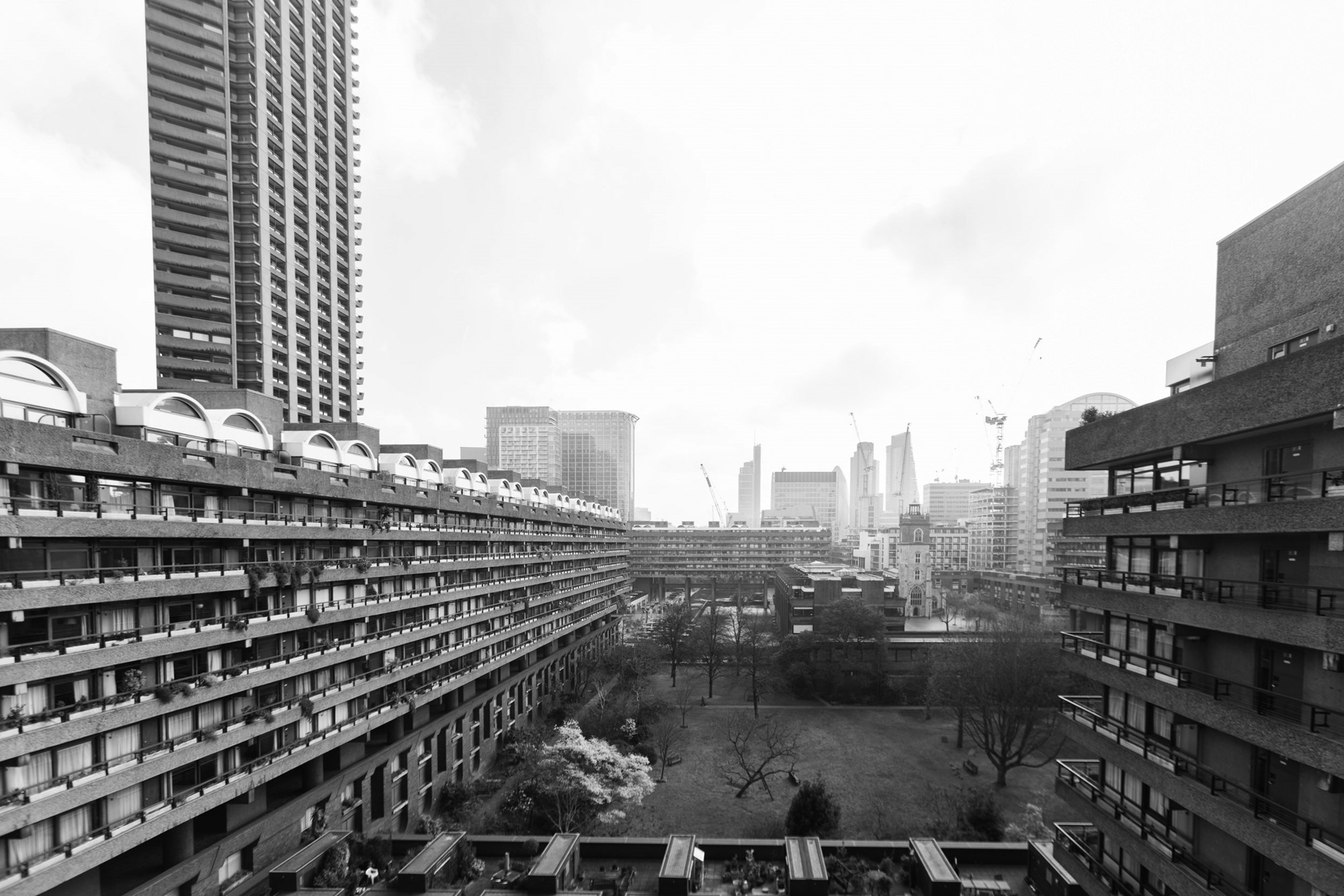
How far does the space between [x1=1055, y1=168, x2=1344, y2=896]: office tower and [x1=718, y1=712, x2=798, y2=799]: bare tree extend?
20.2 metres

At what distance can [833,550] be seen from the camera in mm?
154000

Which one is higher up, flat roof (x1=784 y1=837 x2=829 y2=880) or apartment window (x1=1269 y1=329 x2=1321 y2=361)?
apartment window (x1=1269 y1=329 x2=1321 y2=361)

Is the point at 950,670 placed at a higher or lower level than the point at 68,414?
lower

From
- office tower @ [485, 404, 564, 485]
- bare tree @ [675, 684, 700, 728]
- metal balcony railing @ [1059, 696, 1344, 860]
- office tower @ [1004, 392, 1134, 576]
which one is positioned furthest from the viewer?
office tower @ [485, 404, 564, 485]

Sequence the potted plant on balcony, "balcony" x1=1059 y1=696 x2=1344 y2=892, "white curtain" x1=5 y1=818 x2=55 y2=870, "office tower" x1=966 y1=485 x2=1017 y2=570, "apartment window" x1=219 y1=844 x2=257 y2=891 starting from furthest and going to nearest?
"office tower" x1=966 y1=485 x2=1017 y2=570
"apartment window" x1=219 y1=844 x2=257 y2=891
the potted plant on balcony
"white curtain" x1=5 y1=818 x2=55 y2=870
"balcony" x1=1059 y1=696 x2=1344 y2=892

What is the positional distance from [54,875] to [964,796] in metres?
→ 42.2

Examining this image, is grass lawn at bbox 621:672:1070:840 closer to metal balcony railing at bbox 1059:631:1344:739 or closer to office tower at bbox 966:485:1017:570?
metal balcony railing at bbox 1059:631:1344:739

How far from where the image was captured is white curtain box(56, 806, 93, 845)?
17547mm

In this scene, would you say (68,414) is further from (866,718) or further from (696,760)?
(866,718)

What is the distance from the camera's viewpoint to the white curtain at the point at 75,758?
17.6 metres

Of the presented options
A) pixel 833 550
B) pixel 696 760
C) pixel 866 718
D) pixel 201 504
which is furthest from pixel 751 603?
pixel 201 504

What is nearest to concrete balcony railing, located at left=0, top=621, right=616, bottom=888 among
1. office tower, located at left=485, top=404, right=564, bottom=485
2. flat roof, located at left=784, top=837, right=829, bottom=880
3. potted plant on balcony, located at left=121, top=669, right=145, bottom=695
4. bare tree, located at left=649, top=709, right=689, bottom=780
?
potted plant on balcony, located at left=121, top=669, right=145, bottom=695

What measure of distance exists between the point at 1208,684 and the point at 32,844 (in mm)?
35055

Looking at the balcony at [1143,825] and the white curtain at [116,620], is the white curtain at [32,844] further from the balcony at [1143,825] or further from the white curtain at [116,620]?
the balcony at [1143,825]
